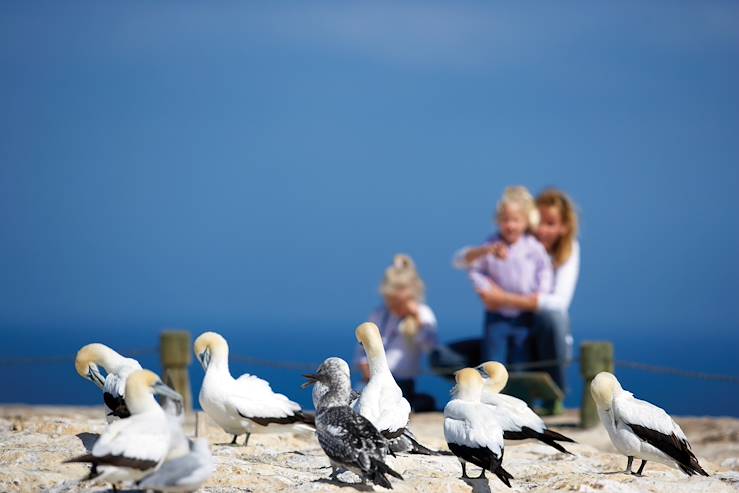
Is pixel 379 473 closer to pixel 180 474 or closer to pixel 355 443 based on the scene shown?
pixel 355 443

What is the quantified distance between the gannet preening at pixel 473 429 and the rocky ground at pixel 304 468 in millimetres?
361

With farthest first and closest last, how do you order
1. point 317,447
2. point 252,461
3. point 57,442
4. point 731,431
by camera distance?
point 731,431 → point 317,447 → point 57,442 → point 252,461

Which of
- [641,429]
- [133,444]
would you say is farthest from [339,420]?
[641,429]

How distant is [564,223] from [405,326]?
2142 mm

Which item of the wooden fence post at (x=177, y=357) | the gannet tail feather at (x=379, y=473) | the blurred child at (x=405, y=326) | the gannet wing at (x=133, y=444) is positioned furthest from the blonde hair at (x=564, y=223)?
the gannet wing at (x=133, y=444)

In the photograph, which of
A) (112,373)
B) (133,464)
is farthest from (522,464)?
(133,464)

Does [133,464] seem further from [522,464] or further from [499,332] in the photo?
[499,332]

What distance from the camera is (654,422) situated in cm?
793

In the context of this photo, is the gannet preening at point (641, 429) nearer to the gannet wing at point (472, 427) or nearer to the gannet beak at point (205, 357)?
the gannet wing at point (472, 427)

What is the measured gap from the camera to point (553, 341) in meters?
13.9

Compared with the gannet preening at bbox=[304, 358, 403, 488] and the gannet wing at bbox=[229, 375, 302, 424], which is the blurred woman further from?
the gannet preening at bbox=[304, 358, 403, 488]

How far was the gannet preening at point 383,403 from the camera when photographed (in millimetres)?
7557

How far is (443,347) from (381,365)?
6228 mm

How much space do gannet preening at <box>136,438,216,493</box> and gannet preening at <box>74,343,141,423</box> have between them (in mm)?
1334
